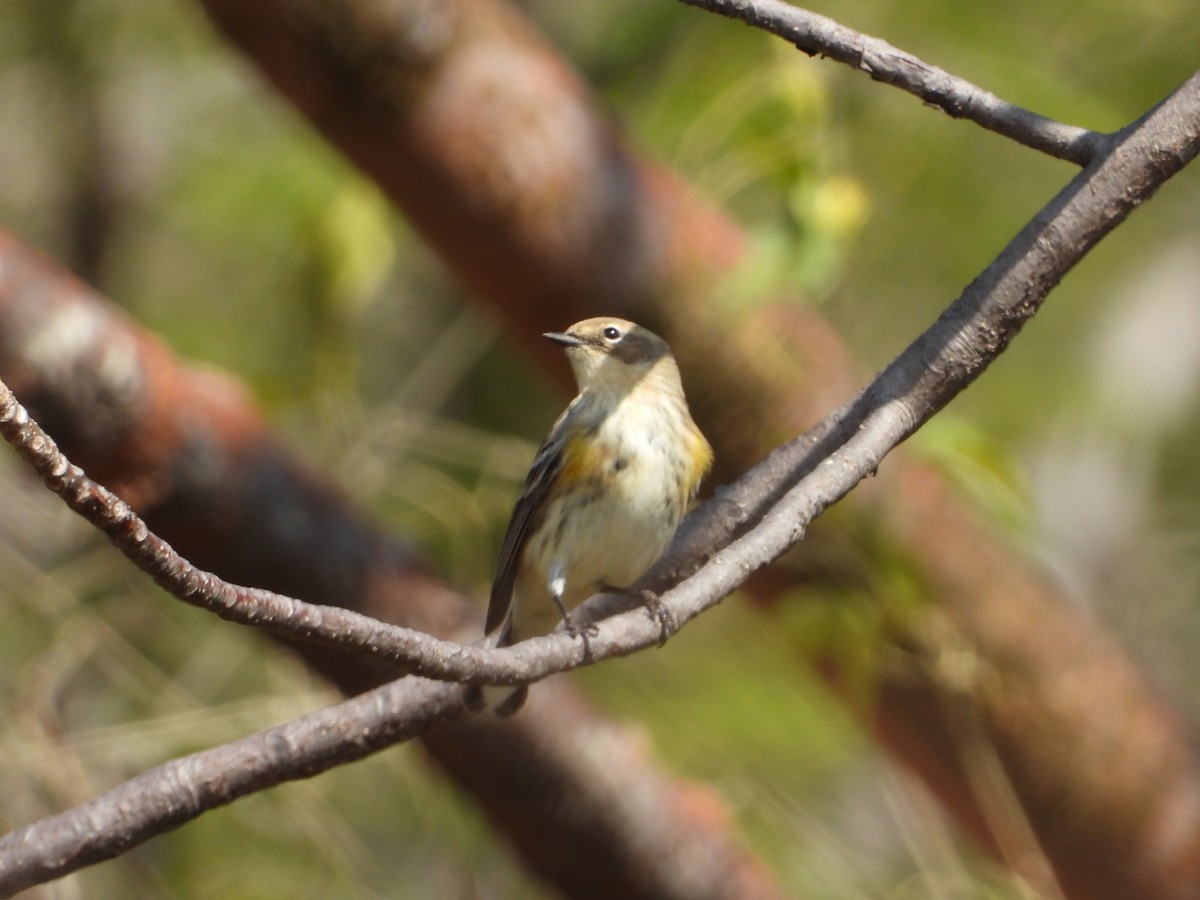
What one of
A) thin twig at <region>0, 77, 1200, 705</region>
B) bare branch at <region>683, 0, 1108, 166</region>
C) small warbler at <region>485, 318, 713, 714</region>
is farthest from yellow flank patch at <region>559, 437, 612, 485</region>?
bare branch at <region>683, 0, 1108, 166</region>

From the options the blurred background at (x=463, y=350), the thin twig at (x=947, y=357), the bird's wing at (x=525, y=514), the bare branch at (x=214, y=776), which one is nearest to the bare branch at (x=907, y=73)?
the thin twig at (x=947, y=357)

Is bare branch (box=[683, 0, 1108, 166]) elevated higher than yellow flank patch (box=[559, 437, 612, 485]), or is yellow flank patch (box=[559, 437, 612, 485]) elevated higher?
bare branch (box=[683, 0, 1108, 166])

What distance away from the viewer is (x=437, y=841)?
4.95 meters

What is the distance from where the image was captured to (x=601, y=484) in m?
3.11

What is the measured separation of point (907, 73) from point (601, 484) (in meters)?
1.43

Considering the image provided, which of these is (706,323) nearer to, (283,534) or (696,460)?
(696,460)

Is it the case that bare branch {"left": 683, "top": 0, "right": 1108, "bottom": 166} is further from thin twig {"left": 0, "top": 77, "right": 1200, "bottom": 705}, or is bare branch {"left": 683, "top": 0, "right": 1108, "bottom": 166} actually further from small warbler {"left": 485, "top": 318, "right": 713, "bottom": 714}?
small warbler {"left": 485, "top": 318, "right": 713, "bottom": 714}

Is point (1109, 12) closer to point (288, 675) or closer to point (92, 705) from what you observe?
point (288, 675)

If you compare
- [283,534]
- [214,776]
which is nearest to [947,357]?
[214,776]

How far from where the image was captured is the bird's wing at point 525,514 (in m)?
3.18

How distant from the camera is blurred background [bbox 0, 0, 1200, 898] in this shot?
3.64m

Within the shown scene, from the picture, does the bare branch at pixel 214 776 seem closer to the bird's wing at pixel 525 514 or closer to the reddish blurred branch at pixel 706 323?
the bird's wing at pixel 525 514

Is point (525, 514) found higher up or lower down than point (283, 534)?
higher up

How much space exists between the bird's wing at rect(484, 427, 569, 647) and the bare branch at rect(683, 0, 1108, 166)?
1.48m
